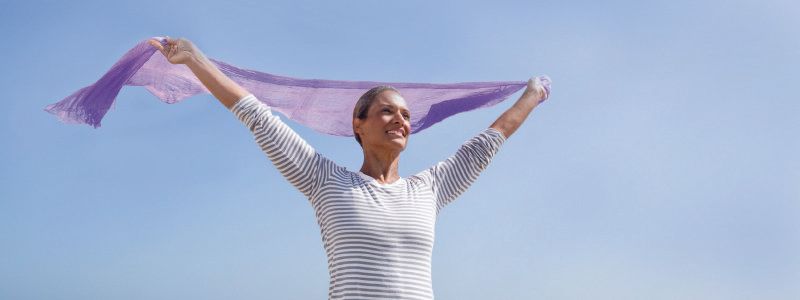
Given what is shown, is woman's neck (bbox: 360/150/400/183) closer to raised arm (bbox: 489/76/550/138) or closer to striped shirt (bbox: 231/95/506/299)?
striped shirt (bbox: 231/95/506/299)

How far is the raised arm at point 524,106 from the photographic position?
17.2 ft

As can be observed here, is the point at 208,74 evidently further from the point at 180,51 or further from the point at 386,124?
the point at 386,124

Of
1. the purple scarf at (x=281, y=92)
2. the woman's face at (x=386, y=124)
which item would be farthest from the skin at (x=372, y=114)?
the purple scarf at (x=281, y=92)

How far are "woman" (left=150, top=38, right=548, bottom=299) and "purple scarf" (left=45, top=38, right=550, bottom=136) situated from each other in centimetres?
107

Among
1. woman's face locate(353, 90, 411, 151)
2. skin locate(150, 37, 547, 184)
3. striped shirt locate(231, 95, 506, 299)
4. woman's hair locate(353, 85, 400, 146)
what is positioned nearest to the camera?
striped shirt locate(231, 95, 506, 299)

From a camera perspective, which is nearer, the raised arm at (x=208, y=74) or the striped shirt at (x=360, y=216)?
the striped shirt at (x=360, y=216)

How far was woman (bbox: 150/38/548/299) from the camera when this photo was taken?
4.13m

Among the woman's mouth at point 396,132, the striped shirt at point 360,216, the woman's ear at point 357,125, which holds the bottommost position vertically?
the striped shirt at point 360,216

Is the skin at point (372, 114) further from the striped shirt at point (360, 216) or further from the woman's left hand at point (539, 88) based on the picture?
the woman's left hand at point (539, 88)

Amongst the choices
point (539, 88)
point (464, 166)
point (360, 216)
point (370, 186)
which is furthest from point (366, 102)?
point (539, 88)

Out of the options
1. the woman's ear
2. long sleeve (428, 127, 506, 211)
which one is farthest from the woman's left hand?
the woman's ear

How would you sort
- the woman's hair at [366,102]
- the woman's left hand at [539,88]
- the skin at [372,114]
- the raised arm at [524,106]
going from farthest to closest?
the woman's left hand at [539,88] < the raised arm at [524,106] < the woman's hair at [366,102] < the skin at [372,114]

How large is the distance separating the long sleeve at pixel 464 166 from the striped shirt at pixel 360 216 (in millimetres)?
103

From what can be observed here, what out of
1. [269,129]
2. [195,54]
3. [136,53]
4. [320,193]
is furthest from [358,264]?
[136,53]
